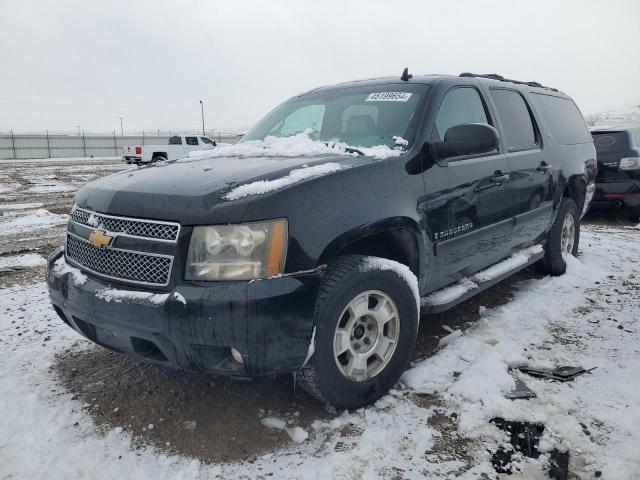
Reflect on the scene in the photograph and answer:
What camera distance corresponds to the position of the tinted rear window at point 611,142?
309 inches

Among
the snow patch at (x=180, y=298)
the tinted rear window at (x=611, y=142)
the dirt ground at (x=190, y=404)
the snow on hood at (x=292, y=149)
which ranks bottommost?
the dirt ground at (x=190, y=404)

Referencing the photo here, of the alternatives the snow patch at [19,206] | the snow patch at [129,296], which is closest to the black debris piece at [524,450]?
the snow patch at [129,296]

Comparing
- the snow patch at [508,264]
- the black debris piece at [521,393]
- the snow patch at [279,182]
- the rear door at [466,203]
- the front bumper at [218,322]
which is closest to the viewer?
the front bumper at [218,322]

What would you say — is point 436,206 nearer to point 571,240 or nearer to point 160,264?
point 160,264

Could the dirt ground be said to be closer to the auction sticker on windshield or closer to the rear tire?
the auction sticker on windshield

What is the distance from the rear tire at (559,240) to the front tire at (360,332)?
2746 mm

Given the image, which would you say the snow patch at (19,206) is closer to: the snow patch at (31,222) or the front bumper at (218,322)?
the snow patch at (31,222)

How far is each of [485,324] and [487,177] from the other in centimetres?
114

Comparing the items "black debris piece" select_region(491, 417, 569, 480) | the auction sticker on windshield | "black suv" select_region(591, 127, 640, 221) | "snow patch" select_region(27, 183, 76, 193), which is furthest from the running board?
"snow patch" select_region(27, 183, 76, 193)

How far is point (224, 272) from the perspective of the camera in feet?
7.16

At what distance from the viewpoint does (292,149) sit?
3127 mm

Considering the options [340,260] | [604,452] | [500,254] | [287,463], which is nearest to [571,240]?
[500,254]

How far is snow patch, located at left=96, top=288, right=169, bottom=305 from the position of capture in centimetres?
220

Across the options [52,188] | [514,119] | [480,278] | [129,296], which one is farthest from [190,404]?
[52,188]
